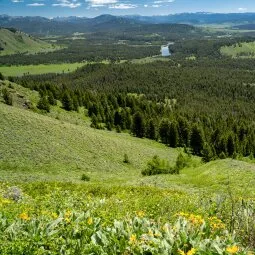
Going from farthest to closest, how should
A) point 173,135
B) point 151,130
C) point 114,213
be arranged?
1. point 151,130
2. point 173,135
3. point 114,213

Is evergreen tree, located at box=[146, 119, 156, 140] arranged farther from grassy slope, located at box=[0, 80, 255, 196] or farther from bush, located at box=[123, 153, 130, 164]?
bush, located at box=[123, 153, 130, 164]

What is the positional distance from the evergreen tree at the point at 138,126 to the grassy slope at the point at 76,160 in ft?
109

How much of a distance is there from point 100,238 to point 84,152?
58360 mm

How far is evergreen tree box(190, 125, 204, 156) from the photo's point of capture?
111 m

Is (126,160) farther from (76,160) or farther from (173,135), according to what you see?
(173,135)

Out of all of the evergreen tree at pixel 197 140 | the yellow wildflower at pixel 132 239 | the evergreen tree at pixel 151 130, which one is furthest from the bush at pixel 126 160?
the yellow wildflower at pixel 132 239

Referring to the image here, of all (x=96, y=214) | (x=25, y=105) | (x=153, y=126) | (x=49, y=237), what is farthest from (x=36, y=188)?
(x=153, y=126)

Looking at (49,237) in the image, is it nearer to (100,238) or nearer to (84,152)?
(100,238)

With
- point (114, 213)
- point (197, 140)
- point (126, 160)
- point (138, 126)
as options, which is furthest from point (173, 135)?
point (114, 213)

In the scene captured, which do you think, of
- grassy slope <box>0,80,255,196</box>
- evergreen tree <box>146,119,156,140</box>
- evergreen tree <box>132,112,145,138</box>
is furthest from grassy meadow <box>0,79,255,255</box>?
evergreen tree <box>146,119,156,140</box>

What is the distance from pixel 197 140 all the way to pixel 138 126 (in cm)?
1883

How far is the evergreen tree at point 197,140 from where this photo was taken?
11144cm

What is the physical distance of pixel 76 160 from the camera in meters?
63.5

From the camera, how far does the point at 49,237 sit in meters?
9.96
